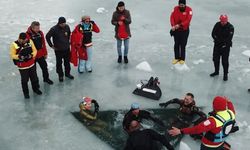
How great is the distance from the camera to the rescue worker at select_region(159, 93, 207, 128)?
22.7ft

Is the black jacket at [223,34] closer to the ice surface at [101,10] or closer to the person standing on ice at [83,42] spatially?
the person standing on ice at [83,42]

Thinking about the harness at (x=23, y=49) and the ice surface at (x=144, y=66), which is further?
the ice surface at (x=144, y=66)

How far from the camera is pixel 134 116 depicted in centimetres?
666

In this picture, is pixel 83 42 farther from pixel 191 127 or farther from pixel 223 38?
pixel 191 127

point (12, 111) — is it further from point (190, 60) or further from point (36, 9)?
point (36, 9)

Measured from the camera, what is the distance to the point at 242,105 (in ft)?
25.6

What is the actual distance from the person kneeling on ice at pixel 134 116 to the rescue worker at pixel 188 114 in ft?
1.34

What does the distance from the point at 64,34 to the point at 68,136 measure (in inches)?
88.7

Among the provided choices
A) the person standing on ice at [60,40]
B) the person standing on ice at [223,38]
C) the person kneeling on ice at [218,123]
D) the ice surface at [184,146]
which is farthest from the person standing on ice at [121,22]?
the person kneeling on ice at [218,123]

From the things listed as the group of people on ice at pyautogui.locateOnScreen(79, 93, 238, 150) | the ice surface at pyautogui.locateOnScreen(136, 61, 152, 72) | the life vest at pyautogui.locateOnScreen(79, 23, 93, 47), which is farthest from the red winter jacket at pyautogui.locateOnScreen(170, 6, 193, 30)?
the group of people on ice at pyautogui.locateOnScreen(79, 93, 238, 150)

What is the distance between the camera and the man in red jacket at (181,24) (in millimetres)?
8516

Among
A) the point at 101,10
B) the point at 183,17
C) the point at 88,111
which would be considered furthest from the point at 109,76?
the point at 101,10

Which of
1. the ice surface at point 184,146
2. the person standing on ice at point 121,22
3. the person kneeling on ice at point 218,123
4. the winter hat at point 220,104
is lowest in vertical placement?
the ice surface at point 184,146

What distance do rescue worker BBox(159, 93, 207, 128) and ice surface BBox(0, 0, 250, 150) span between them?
14.4 inches
